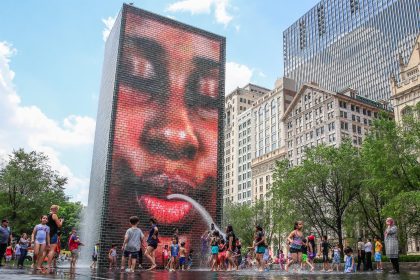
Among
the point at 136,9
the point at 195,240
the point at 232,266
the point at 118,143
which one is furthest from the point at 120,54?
the point at 232,266

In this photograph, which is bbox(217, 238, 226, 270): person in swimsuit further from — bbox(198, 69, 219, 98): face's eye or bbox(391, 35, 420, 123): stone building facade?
bbox(391, 35, 420, 123): stone building facade

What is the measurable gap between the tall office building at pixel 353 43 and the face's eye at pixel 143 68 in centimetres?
10100

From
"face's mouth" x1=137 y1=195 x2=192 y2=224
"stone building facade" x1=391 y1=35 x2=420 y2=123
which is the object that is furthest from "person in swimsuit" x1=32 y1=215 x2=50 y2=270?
"stone building facade" x1=391 y1=35 x2=420 y2=123

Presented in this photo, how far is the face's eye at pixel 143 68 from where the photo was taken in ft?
134

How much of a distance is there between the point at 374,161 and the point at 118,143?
74.2 feet

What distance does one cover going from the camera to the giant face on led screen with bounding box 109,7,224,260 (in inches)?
1483

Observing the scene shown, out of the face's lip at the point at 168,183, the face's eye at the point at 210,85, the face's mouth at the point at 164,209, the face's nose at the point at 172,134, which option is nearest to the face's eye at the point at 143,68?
the face's nose at the point at 172,134

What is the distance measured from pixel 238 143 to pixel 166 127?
3846 inches

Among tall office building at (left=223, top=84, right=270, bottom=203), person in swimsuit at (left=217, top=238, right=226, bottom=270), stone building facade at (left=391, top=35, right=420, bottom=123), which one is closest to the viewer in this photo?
person in swimsuit at (left=217, top=238, right=226, bottom=270)

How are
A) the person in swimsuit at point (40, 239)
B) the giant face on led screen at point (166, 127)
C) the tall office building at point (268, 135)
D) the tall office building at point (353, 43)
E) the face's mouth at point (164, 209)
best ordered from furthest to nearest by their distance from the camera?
1. the tall office building at point (353, 43)
2. the tall office building at point (268, 135)
3. the giant face on led screen at point (166, 127)
4. the face's mouth at point (164, 209)
5. the person in swimsuit at point (40, 239)

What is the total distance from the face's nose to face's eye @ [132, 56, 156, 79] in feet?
10.6

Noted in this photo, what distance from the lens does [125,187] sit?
3706 centimetres

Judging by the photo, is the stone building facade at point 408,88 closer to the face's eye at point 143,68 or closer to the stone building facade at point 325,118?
the stone building facade at point 325,118

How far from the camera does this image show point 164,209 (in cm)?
3797
